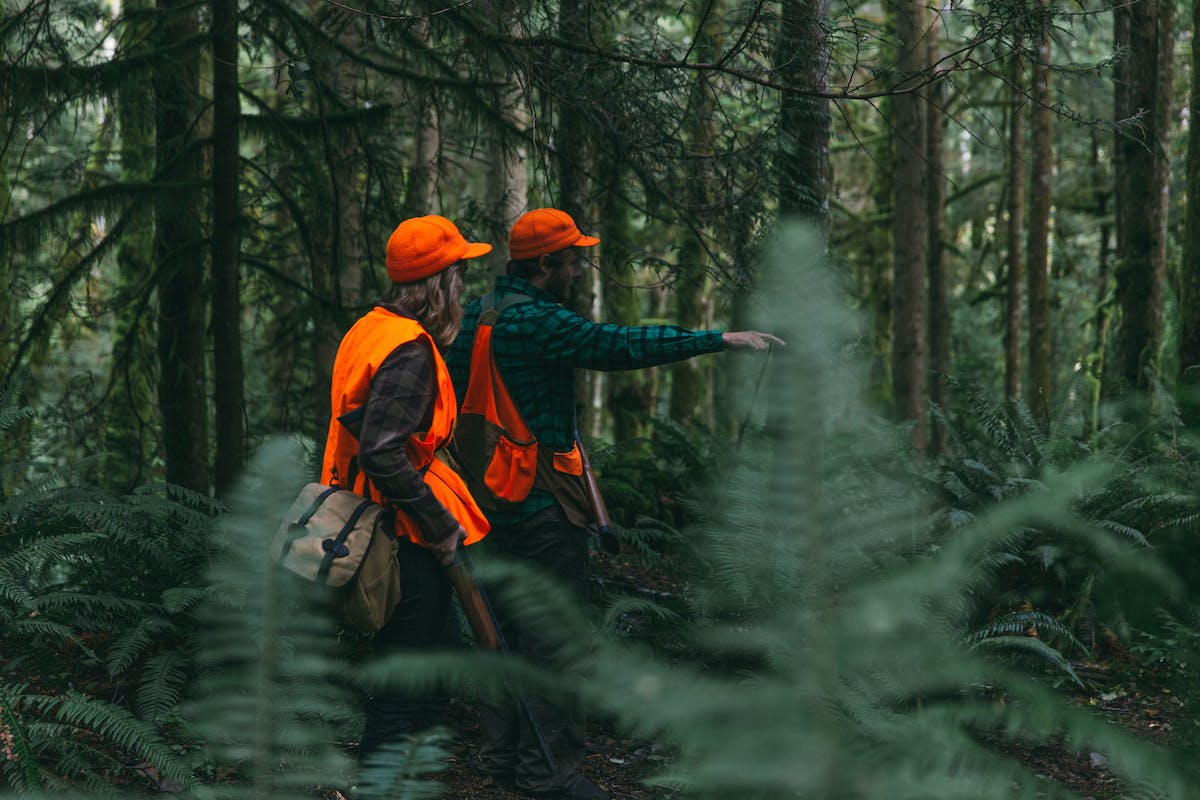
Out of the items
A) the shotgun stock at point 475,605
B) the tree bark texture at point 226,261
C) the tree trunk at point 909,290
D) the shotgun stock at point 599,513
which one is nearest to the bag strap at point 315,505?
the shotgun stock at point 475,605

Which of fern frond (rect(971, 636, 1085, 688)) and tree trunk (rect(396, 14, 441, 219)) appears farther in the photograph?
tree trunk (rect(396, 14, 441, 219))

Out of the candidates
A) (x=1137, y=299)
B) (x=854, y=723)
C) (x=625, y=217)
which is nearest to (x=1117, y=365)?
(x=1137, y=299)

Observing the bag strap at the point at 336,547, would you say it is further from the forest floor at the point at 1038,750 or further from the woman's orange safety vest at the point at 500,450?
the forest floor at the point at 1038,750

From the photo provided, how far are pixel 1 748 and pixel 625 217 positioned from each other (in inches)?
430

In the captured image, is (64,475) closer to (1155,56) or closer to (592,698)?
(592,698)

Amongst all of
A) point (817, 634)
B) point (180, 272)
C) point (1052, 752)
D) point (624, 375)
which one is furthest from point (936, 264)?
point (817, 634)

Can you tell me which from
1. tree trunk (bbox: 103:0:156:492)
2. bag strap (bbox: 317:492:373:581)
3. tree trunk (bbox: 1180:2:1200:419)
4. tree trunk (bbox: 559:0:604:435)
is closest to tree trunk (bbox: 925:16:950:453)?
tree trunk (bbox: 1180:2:1200:419)

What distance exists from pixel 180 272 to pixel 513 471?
431 centimetres

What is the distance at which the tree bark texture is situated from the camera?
708 centimetres

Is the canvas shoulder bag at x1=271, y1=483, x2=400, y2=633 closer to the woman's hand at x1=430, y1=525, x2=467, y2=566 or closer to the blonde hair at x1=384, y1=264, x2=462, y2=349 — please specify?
the woman's hand at x1=430, y1=525, x2=467, y2=566

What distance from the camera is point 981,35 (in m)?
4.94

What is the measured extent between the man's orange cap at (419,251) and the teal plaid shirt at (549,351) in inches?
19.9

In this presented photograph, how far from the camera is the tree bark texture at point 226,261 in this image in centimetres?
708

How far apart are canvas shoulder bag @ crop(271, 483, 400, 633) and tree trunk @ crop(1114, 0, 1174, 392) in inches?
280
